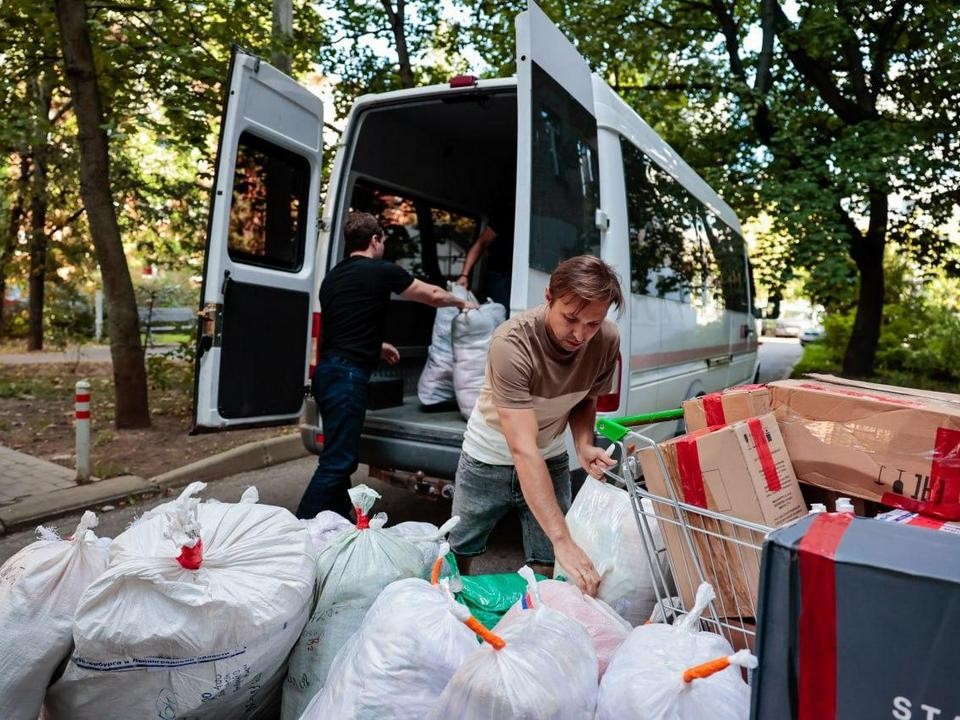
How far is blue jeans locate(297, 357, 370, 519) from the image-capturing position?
12.0 ft

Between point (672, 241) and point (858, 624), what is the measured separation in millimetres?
3955

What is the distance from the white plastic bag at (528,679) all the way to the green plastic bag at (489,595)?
644 mm

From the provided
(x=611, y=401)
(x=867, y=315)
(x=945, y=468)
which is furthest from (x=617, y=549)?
(x=867, y=315)

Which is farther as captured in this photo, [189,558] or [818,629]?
[189,558]

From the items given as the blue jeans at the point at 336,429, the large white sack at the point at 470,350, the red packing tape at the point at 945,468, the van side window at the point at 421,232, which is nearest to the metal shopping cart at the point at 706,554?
the red packing tape at the point at 945,468

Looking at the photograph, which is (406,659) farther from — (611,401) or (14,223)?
(14,223)

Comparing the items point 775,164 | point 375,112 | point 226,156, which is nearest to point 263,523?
point 226,156

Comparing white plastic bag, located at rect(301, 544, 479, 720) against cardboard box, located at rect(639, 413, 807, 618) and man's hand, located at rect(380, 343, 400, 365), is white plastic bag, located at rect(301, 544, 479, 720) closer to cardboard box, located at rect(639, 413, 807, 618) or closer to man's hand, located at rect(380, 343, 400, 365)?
cardboard box, located at rect(639, 413, 807, 618)

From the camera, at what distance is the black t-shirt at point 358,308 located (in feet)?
12.2

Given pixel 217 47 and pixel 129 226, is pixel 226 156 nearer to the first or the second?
pixel 217 47

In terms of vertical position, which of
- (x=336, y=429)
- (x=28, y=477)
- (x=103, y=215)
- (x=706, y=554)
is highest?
(x=103, y=215)

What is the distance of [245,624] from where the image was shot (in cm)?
174

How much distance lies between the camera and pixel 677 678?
52.4 inches

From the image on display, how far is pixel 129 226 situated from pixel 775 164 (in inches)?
331
